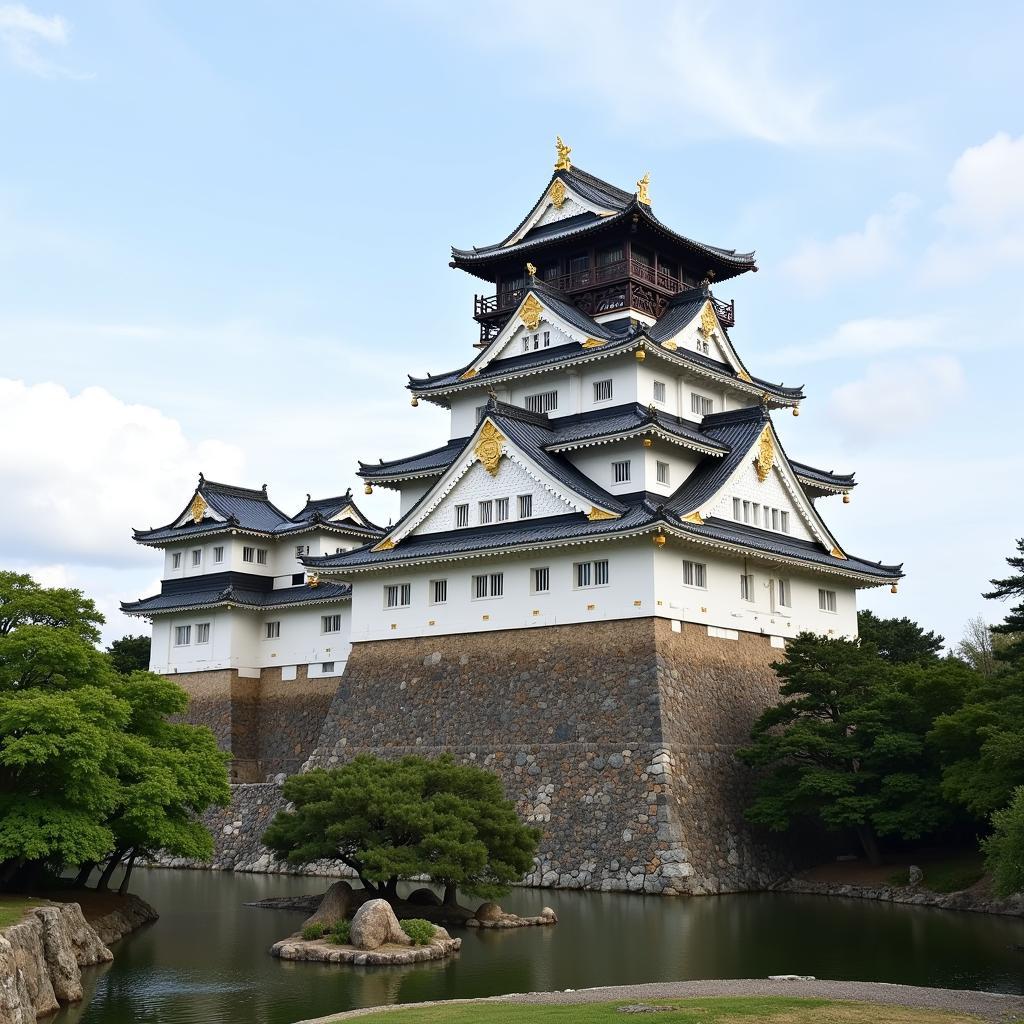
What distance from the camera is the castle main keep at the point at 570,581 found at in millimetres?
31922

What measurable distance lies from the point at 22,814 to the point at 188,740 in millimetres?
5524

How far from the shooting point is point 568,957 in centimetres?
2070

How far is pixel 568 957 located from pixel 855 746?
1277 cm

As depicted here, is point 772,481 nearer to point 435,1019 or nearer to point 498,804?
point 498,804

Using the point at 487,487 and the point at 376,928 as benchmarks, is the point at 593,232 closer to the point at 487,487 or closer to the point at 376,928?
the point at 487,487

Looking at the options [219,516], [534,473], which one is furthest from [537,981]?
[219,516]

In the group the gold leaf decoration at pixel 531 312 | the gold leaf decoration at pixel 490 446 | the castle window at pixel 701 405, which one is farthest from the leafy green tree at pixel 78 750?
the castle window at pixel 701 405

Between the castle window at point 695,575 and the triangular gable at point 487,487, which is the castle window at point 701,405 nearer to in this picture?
the triangular gable at point 487,487

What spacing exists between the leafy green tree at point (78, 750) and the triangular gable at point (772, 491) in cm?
1634

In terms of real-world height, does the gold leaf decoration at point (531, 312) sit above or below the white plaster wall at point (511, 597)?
above

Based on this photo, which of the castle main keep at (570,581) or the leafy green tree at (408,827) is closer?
the leafy green tree at (408,827)

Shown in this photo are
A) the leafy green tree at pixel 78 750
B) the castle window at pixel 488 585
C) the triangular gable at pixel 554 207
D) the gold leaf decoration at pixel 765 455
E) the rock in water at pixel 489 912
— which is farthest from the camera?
the triangular gable at pixel 554 207

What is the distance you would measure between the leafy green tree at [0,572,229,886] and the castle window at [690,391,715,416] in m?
19.5

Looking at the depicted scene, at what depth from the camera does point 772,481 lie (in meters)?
38.3
